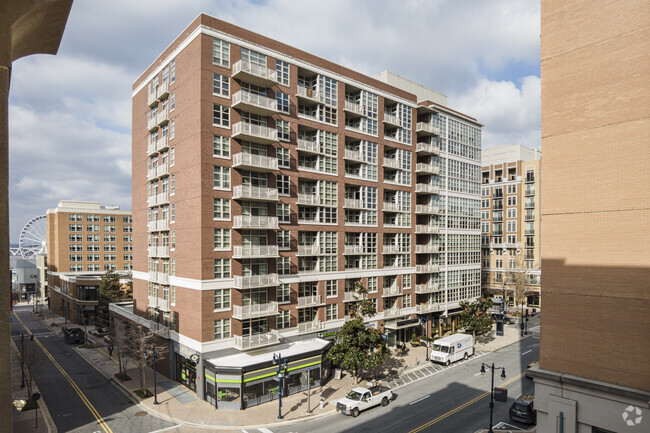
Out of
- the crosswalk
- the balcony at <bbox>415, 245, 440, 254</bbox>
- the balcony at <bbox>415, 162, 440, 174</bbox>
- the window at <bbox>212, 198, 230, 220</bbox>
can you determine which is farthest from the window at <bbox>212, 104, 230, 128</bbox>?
the balcony at <bbox>415, 245, 440, 254</bbox>

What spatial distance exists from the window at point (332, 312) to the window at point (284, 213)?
11474 mm

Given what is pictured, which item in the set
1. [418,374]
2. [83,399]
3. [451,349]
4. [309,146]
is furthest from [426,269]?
[83,399]

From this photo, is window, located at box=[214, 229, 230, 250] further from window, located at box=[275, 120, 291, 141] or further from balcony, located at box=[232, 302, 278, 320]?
window, located at box=[275, 120, 291, 141]

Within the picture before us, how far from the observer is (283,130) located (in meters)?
39.2

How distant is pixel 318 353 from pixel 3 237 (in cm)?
3490

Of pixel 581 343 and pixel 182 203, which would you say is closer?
pixel 581 343

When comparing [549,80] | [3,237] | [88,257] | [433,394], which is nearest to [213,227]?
[433,394]

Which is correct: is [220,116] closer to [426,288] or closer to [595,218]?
[595,218]

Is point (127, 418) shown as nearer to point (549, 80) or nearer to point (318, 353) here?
point (318, 353)

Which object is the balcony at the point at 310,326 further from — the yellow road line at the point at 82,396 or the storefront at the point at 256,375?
the yellow road line at the point at 82,396

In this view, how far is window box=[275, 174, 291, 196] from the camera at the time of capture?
38875mm

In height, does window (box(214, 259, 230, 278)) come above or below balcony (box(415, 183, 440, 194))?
below

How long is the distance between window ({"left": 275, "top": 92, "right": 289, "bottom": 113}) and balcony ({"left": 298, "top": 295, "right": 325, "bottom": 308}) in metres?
19.7

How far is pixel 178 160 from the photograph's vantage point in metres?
37.4
